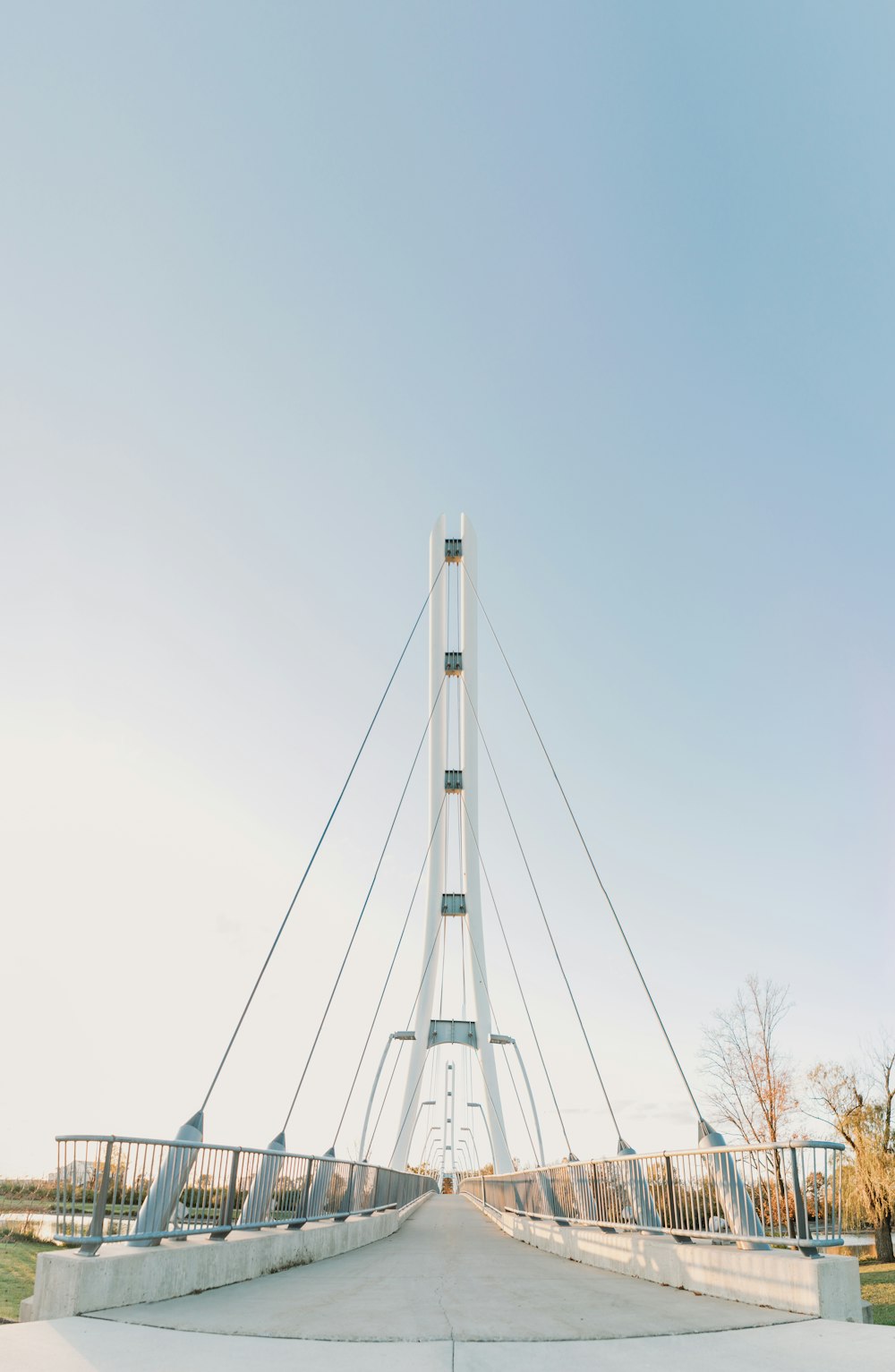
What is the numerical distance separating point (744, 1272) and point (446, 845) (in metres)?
25.3

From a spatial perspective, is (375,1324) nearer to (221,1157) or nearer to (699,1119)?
(221,1157)

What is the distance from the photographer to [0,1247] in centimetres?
1966

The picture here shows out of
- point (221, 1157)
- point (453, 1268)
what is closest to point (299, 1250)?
point (453, 1268)

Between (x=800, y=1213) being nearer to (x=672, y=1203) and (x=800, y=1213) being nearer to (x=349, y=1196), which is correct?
(x=672, y=1203)

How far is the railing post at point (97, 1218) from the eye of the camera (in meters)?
5.67

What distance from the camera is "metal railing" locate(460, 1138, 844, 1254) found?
5.83 meters

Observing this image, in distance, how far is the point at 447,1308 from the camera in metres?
6.26

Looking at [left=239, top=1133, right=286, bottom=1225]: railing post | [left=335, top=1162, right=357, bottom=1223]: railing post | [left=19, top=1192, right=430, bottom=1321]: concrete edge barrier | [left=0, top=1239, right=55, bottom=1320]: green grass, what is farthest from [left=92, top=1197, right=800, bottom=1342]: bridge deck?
[left=0, top=1239, right=55, bottom=1320]: green grass

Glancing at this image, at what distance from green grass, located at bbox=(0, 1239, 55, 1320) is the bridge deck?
26.8 feet

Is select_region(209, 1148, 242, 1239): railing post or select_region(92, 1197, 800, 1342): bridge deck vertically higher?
select_region(209, 1148, 242, 1239): railing post

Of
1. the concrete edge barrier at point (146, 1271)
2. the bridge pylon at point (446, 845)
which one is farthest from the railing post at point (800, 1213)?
the bridge pylon at point (446, 845)

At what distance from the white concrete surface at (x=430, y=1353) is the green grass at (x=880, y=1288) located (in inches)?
415

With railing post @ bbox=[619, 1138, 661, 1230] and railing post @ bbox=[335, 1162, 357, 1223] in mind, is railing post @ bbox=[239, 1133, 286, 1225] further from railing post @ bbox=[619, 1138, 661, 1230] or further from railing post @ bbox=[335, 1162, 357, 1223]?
railing post @ bbox=[335, 1162, 357, 1223]

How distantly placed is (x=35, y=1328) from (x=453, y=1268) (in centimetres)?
606
